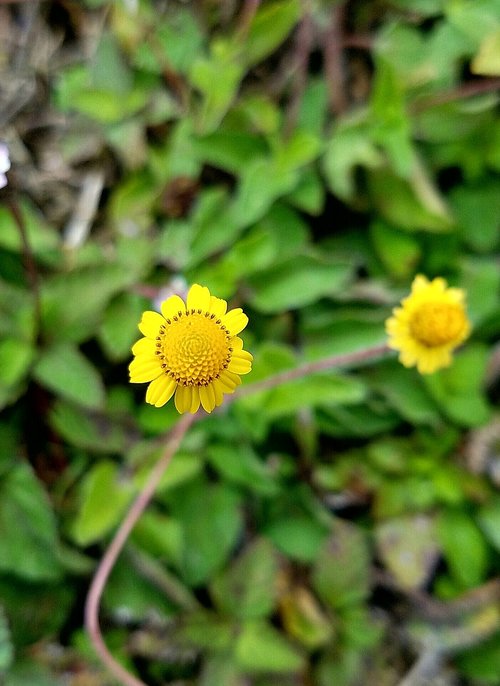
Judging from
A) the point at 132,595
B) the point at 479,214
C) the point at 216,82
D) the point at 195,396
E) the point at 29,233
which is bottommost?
the point at 132,595

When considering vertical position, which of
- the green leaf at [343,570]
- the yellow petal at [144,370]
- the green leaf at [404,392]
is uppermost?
the yellow petal at [144,370]

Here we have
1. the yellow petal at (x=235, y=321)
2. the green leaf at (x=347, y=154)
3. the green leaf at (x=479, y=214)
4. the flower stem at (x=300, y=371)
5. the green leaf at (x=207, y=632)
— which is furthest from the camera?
the green leaf at (x=479, y=214)

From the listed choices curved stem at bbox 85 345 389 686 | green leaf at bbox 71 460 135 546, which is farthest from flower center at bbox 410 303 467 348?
green leaf at bbox 71 460 135 546

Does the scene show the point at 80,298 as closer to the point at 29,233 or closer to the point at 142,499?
the point at 29,233

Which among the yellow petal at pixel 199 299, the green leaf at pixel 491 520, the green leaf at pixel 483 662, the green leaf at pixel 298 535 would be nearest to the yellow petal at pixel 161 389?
the yellow petal at pixel 199 299

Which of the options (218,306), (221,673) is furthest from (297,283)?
(221,673)

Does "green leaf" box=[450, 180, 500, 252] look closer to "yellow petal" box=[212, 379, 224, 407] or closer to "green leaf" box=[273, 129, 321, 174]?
"green leaf" box=[273, 129, 321, 174]

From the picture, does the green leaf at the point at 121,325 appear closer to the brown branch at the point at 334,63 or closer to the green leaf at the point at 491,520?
the brown branch at the point at 334,63
